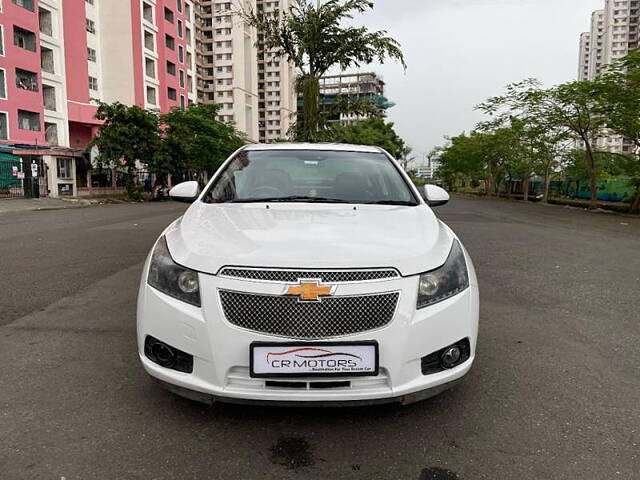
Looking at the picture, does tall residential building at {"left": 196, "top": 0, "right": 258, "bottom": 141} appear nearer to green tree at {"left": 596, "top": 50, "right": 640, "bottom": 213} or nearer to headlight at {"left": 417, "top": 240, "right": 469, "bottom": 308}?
green tree at {"left": 596, "top": 50, "right": 640, "bottom": 213}

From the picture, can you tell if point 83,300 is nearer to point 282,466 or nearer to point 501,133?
point 282,466

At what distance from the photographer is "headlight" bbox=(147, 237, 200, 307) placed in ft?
7.43

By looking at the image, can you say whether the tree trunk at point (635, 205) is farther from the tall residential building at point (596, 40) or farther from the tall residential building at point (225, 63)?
the tall residential building at point (596, 40)

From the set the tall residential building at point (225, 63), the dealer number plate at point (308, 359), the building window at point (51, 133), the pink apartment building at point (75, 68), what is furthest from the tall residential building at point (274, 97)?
the dealer number plate at point (308, 359)

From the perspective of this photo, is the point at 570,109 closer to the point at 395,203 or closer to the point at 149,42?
the point at 395,203

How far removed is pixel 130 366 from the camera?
316cm

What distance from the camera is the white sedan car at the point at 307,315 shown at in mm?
2148

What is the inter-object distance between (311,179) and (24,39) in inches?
1301

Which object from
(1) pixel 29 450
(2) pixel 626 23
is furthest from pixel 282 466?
(2) pixel 626 23

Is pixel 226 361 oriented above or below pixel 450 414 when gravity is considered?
above

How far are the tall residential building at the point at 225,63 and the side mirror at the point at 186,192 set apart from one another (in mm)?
70255

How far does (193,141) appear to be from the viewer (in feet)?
104

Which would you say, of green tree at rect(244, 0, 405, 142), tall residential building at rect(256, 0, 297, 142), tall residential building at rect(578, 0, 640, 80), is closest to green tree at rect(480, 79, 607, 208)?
green tree at rect(244, 0, 405, 142)

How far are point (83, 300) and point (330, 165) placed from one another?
2.81m
